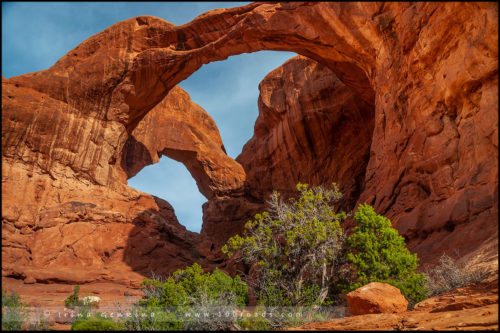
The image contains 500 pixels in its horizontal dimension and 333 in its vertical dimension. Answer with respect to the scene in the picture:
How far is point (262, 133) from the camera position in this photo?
1268 inches

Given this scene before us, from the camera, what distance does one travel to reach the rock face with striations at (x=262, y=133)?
11672 mm

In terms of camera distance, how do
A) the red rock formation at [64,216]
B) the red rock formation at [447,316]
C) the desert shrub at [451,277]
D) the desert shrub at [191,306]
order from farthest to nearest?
1. the red rock formation at [64,216]
2. the desert shrub at [451,277]
3. the desert shrub at [191,306]
4. the red rock formation at [447,316]

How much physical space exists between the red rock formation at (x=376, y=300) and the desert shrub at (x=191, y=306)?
2.79m

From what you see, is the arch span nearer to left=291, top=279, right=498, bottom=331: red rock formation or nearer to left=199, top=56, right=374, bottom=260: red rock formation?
left=199, top=56, right=374, bottom=260: red rock formation

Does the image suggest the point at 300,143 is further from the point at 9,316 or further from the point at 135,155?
the point at 9,316

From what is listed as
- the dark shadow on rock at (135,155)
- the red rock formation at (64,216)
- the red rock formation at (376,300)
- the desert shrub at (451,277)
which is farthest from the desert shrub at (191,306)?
the dark shadow on rock at (135,155)

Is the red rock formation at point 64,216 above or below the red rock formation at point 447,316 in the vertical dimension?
above

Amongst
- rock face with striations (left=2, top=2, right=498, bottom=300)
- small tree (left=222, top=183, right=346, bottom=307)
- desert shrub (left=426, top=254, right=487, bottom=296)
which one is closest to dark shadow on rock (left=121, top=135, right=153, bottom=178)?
rock face with striations (left=2, top=2, right=498, bottom=300)

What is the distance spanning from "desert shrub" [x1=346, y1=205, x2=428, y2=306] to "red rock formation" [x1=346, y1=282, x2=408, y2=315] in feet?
3.72

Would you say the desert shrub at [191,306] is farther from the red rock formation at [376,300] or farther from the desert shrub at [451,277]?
the desert shrub at [451,277]

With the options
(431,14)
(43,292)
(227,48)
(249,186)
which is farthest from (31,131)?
(431,14)

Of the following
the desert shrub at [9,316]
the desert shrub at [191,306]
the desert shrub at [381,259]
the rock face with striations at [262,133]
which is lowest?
Answer: the desert shrub at [191,306]

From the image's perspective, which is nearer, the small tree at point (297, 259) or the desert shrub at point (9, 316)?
the desert shrub at point (9, 316)

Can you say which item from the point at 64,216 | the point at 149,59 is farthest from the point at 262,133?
the point at 64,216
